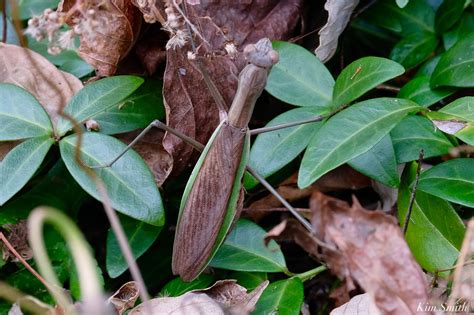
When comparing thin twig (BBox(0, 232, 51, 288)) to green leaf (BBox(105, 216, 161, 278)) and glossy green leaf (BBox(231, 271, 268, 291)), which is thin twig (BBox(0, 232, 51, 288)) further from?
glossy green leaf (BBox(231, 271, 268, 291))

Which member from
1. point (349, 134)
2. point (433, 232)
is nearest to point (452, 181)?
point (433, 232)

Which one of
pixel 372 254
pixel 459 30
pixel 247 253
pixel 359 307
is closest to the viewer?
pixel 372 254

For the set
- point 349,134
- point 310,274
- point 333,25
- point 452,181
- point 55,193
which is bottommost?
point 310,274

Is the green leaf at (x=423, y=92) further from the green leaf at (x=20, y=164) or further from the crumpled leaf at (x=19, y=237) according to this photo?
the crumpled leaf at (x=19, y=237)

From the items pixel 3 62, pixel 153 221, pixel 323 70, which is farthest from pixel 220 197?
pixel 3 62

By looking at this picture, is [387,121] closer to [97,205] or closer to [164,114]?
[164,114]

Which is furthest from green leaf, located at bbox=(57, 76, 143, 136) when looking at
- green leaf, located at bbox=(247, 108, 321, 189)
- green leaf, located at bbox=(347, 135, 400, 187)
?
green leaf, located at bbox=(347, 135, 400, 187)

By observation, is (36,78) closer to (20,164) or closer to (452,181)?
(20,164)
